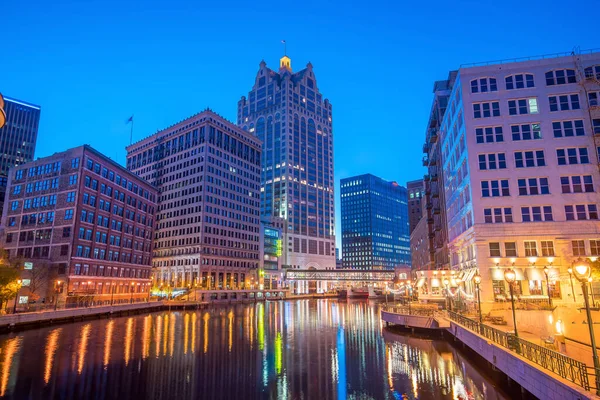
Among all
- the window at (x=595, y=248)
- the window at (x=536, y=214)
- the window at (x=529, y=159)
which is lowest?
the window at (x=595, y=248)

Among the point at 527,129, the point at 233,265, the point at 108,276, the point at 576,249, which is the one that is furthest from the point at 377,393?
the point at 233,265

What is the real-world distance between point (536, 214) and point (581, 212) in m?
4.80

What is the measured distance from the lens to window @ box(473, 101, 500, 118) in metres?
49.5

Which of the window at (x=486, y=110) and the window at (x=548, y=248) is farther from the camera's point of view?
the window at (x=486, y=110)

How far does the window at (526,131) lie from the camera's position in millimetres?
47612

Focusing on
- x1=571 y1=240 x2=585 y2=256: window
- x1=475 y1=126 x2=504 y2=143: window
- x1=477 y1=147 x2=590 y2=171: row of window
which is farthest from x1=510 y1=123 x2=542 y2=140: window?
x1=571 y1=240 x2=585 y2=256: window

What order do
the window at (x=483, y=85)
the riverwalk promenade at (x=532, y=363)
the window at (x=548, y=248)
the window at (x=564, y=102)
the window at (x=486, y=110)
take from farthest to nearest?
1. the window at (x=483, y=85)
2. the window at (x=486, y=110)
3. the window at (x=564, y=102)
4. the window at (x=548, y=248)
5. the riverwalk promenade at (x=532, y=363)

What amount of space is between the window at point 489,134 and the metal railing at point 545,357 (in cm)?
2780

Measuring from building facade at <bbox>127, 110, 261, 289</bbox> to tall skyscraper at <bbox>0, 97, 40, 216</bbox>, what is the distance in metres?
62.4

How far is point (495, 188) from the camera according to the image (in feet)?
157

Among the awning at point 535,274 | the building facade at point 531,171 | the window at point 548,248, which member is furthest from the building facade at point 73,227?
the window at point 548,248

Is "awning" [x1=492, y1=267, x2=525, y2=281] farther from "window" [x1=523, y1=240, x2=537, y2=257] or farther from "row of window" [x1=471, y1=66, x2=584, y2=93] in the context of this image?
"row of window" [x1=471, y1=66, x2=584, y2=93]

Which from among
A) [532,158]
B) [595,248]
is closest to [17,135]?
[532,158]

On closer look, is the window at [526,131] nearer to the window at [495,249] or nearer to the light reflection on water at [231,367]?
the window at [495,249]
